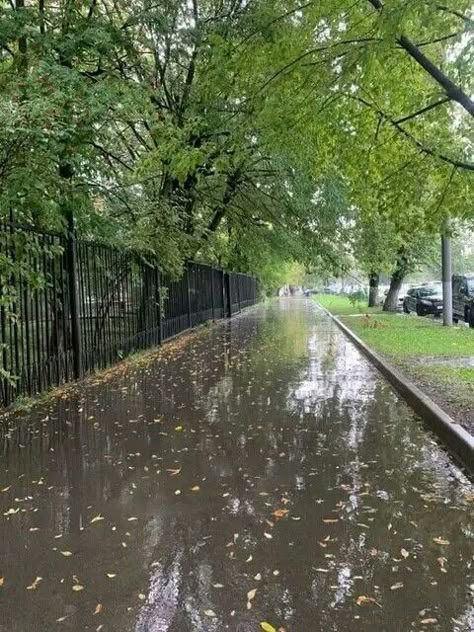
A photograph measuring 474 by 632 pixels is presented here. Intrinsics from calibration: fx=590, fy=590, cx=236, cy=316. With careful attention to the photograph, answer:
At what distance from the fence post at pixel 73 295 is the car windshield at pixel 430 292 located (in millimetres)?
22276

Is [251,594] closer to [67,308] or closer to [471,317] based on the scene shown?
[67,308]

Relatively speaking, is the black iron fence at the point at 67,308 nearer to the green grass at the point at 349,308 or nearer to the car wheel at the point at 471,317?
the car wheel at the point at 471,317

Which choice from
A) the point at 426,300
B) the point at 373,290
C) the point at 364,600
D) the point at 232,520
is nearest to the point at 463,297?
the point at 426,300

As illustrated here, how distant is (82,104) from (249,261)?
2843 cm

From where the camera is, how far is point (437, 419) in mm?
6594

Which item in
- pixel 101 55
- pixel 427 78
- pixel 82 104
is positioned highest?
pixel 101 55

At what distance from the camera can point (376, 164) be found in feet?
32.5

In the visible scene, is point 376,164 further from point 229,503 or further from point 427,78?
point 229,503

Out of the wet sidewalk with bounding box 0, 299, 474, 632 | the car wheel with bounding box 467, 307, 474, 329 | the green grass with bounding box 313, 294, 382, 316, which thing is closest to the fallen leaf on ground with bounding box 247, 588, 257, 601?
the wet sidewalk with bounding box 0, 299, 474, 632

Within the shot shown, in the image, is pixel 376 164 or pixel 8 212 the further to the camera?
pixel 376 164

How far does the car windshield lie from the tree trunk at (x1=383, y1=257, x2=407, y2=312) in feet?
4.36

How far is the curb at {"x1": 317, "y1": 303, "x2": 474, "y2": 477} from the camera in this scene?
5.43 meters

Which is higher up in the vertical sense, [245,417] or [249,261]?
[249,261]

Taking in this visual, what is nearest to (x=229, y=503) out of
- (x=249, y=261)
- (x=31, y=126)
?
(x=31, y=126)
